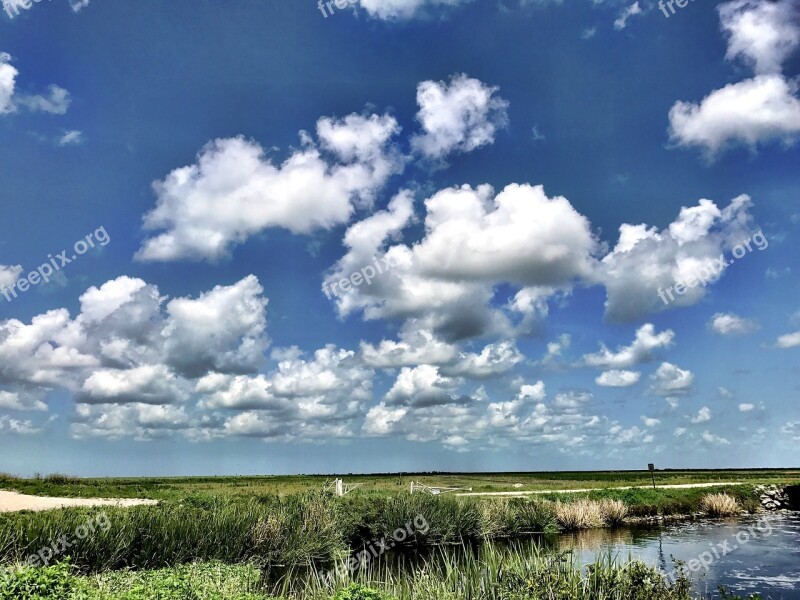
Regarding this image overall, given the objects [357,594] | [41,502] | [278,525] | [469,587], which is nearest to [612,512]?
[278,525]

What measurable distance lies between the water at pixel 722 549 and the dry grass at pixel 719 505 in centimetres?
261

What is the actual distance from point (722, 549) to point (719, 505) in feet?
64.2

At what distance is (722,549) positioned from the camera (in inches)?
1272

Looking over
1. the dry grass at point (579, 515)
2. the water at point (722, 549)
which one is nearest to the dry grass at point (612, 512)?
the dry grass at point (579, 515)

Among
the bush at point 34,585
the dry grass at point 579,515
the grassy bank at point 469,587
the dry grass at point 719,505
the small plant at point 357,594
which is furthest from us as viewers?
the dry grass at point 719,505

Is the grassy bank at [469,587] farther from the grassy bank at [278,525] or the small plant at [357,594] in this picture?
the grassy bank at [278,525]

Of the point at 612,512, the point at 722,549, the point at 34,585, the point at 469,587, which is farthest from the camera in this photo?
the point at 612,512

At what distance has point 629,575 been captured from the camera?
1238 cm

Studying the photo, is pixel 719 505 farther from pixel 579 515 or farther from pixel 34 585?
pixel 34 585

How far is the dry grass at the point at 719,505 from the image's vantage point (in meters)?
49.2

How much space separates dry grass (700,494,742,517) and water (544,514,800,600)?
2613 millimetres

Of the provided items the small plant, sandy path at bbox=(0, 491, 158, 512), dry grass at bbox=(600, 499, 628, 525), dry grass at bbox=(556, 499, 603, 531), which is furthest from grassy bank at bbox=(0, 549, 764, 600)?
dry grass at bbox=(600, 499, 628, 525)

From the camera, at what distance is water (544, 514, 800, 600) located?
2472 centimetres

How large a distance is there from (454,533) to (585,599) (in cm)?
2442
